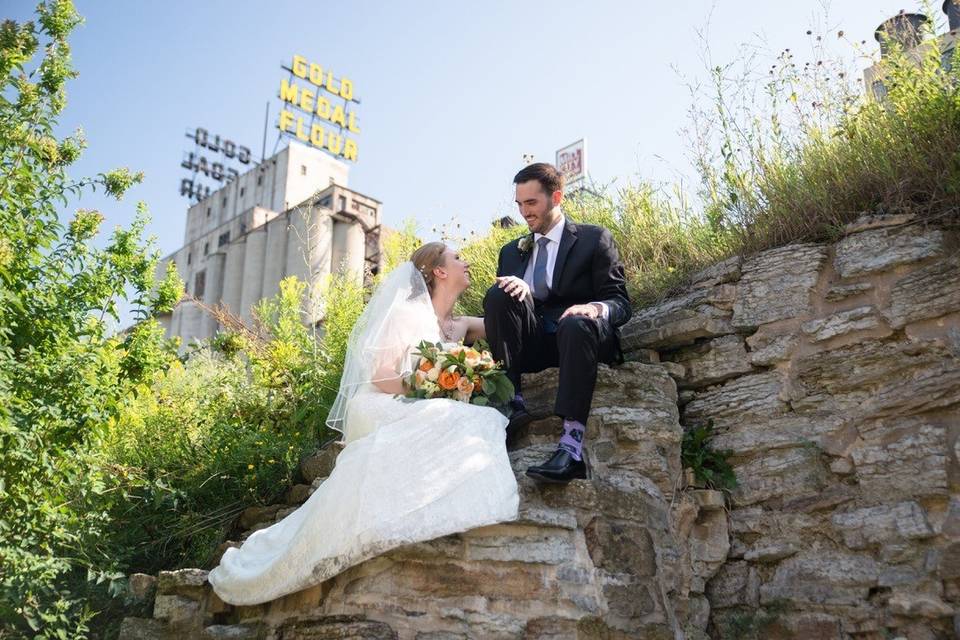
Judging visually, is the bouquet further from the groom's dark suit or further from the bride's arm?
the bride's arm

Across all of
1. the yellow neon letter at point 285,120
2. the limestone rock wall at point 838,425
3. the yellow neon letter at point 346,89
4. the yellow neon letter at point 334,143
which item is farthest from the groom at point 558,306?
the yellow neon letter at point 346,89

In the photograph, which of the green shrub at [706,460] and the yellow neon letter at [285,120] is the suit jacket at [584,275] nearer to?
the green shrub at [706,460]

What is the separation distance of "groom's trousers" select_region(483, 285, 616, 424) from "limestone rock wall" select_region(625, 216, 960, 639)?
842mm

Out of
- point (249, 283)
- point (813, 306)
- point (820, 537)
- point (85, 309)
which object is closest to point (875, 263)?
point (813, 306)

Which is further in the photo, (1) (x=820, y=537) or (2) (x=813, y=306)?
(2) (x=813, y=306)

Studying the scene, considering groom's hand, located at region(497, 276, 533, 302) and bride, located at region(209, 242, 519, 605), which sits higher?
groom's hand, located at region(497, 276, 533, 302)

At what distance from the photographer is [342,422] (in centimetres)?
418

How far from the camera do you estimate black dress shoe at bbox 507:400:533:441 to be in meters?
4.19

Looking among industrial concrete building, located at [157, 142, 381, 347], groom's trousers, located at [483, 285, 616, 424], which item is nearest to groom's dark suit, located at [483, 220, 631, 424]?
groom's trousers, located at [483, 285, 616, 424]

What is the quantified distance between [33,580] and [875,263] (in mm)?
4721

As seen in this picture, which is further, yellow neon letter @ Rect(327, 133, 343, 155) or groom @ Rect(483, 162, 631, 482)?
yellow neon letter @ Rect(327, 133, 343, 155)

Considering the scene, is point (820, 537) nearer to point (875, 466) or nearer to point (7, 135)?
point (875, 466)

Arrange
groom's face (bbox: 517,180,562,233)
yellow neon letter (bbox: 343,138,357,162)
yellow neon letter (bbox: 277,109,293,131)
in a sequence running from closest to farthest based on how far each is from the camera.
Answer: groom's face (bbox: 517,180,562,233) → yellow neon letter (bbox: 277,109,293,131) → yellow neon letter (bbox: 343,138,357,162)

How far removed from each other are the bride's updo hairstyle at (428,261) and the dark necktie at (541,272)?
1.84 ft
